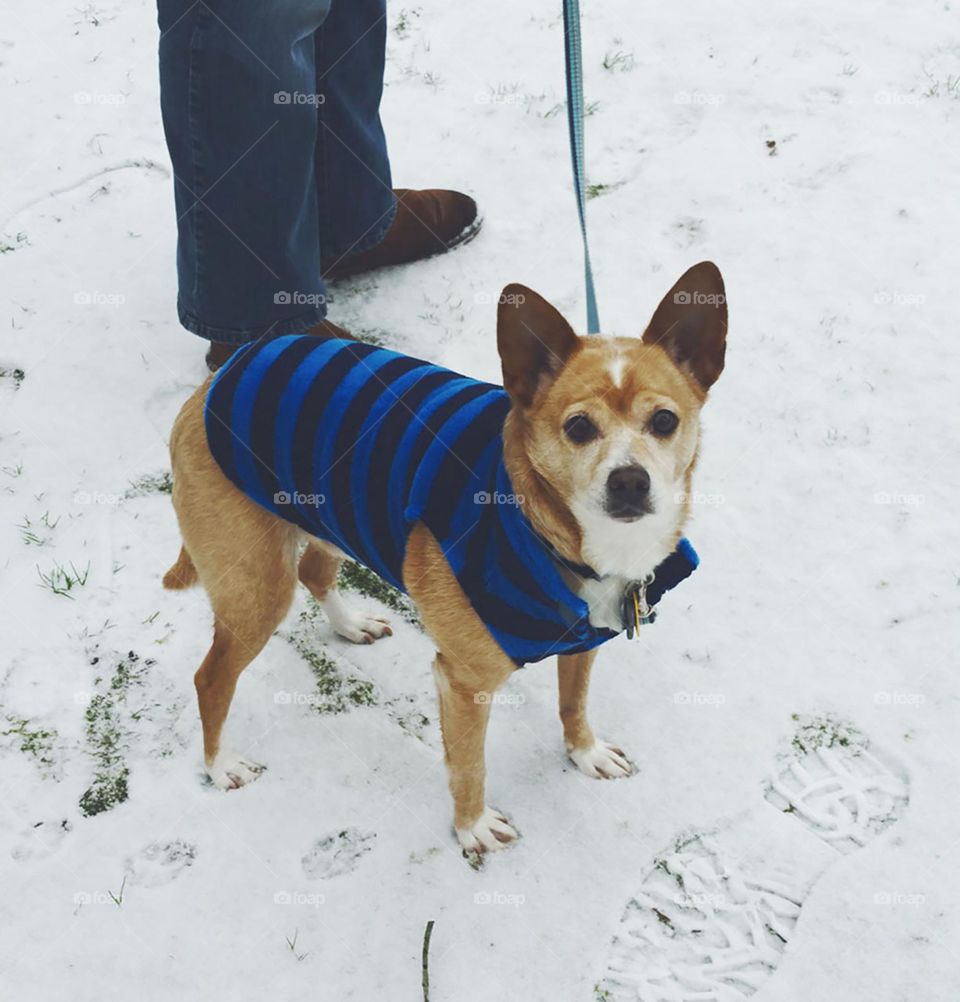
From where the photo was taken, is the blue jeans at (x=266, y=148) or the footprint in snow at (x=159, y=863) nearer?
the footprint in snow at (x=159, y=863)

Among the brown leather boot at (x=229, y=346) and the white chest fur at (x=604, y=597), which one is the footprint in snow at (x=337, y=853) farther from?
the brown leather boot at (x=229, y=346)

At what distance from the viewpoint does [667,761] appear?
313 centimetres

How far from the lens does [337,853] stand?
2.93m

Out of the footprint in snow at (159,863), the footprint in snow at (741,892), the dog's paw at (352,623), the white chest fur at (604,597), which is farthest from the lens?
the dog's paw at (352,623)

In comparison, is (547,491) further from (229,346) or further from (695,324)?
(229,346)

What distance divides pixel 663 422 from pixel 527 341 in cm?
40

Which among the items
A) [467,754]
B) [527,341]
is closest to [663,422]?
[527,341]

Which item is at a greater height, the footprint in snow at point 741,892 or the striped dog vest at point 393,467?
the striped dog vest at point 393,467

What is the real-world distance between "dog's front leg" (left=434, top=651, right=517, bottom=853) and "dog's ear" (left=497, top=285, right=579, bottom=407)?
0.77 metres

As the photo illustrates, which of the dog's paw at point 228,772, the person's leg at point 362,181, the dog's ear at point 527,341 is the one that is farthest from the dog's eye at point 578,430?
the person's leg at point 362,181

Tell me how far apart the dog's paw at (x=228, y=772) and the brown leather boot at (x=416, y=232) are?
238cm

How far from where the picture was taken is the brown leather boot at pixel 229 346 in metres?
3.95

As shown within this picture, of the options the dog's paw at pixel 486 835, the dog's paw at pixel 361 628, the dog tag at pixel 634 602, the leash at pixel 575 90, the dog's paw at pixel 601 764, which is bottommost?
the dog's paw at pixel 486 835

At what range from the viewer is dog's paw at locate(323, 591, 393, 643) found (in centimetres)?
341
